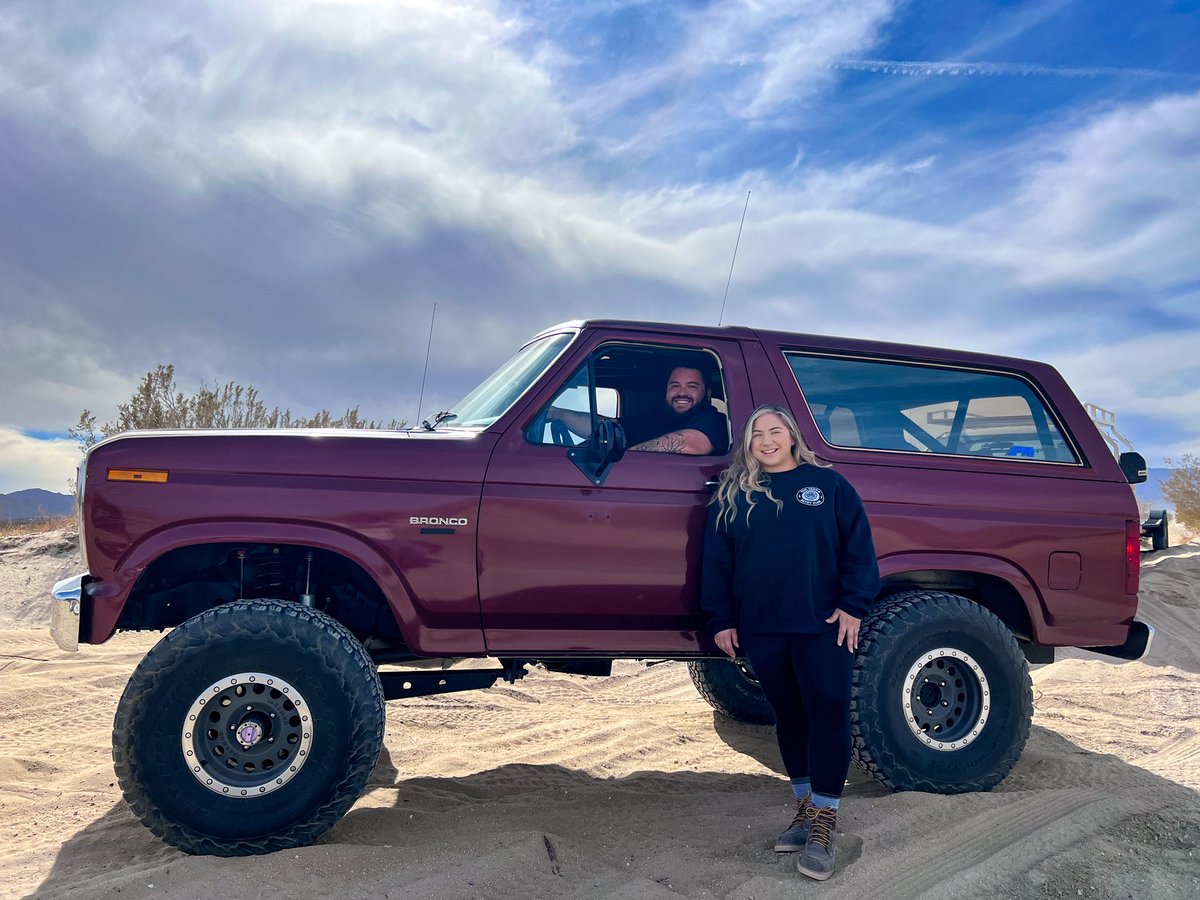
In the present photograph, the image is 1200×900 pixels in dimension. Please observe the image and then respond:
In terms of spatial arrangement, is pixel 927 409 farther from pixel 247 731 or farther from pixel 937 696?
pixel 247 731

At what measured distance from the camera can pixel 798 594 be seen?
376cm

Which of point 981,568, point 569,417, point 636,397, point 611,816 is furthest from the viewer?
point 636,397

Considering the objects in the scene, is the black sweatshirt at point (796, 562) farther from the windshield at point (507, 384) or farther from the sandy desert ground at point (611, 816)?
the windshield at point (507, 384)

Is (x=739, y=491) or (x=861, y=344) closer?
(x=739, y=491)

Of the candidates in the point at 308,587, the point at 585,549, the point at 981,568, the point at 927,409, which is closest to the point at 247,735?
the point at 308,587

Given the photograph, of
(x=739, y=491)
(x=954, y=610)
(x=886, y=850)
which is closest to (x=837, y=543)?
(x=739, y=491)

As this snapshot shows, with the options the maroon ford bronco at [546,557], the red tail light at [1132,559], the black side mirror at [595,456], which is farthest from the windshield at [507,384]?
the red tail light at [1132,559]

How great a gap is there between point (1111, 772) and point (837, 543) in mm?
2652

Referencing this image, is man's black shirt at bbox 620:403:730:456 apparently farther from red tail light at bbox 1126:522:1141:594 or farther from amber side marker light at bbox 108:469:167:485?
red tail light at bbox 1126:522:1141:594

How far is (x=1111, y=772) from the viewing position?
5.12m

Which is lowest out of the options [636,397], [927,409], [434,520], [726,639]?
[726,639]

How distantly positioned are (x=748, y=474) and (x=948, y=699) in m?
A: 1.61

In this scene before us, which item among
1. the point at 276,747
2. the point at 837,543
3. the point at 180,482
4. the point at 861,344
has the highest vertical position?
the point at 861,344

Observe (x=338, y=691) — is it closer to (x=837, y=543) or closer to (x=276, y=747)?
(x=276, y=747)
